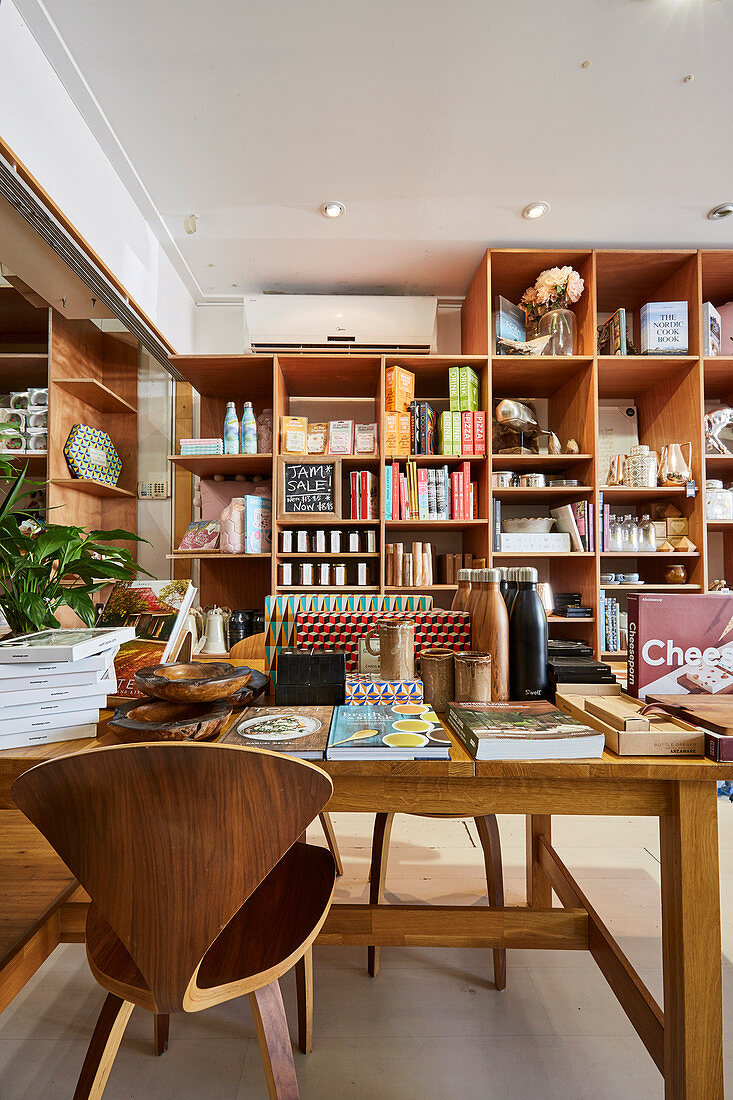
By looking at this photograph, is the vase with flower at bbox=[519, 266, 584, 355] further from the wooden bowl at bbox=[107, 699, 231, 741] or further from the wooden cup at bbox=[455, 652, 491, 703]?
the wooden bowl at bbox=[107, 699, 231, 741]

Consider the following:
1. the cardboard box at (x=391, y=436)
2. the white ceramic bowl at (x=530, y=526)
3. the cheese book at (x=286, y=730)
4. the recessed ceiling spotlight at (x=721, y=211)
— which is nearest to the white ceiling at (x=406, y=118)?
the recessed ceiling spotlight at (x=721, y=211)

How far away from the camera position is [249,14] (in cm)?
172

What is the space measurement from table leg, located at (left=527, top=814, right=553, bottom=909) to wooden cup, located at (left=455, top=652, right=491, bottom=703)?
28.0 inches

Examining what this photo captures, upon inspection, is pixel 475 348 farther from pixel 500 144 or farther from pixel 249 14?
pixel 249 14

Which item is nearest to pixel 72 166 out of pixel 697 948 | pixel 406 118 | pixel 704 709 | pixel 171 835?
pixel 406 118

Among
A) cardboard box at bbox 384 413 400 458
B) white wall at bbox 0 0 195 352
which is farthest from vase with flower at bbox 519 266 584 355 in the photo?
white wall at bbox 0 0 195 352

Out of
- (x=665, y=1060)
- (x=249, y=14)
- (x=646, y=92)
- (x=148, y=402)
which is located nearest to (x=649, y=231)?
(x=646, y=92)

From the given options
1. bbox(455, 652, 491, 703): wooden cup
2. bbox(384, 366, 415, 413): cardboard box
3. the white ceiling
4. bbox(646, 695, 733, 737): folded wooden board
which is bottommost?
bbox(646, 695, 733, 737): folded wooden board

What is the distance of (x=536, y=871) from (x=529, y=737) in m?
1.00

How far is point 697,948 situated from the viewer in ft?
3.20

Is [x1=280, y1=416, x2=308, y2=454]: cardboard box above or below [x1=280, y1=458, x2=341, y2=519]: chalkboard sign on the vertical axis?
above

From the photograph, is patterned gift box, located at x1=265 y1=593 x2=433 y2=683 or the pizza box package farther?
patterned gift box, located at x1=265 y1=593 x2=433 y2=683

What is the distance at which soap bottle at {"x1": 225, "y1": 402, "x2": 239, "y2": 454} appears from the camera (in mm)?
3098

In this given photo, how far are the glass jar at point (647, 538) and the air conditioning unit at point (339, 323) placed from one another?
1569 millimetres
